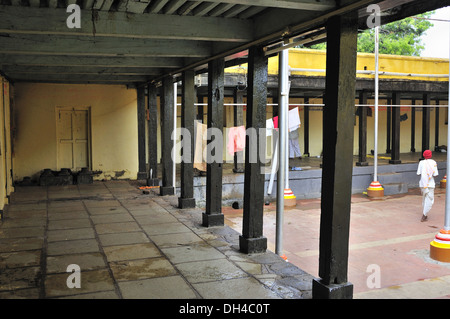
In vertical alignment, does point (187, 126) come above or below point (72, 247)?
above

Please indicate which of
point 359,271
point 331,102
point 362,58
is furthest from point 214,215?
point 362,58

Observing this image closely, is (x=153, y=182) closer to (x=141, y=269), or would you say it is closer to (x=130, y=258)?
(x=130, y=258)

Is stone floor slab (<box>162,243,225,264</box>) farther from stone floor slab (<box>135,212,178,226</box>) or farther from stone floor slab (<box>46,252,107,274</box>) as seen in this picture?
stone floor slab (<box>135,212,178,226</box>)

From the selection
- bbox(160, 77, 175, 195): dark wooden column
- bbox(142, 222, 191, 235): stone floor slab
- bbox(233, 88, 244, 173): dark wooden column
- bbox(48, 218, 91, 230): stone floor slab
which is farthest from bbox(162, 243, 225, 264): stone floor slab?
bbox(233, 88, 244, 173): dark wooden column

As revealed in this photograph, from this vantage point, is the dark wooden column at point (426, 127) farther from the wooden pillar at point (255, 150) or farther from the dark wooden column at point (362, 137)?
the wooden pillar at point (255, 150)

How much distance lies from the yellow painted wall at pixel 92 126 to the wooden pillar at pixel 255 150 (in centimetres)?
778

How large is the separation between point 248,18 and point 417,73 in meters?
13.3

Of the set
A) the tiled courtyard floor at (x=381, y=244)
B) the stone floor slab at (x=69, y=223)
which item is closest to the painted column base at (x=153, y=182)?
the tiled courtyard floor at (x=381, y=244)

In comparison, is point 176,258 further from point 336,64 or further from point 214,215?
point 336,64

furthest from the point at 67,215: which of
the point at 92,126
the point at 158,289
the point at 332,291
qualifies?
the point at 332,291

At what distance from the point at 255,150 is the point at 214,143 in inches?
56.1

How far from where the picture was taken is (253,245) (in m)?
5.75

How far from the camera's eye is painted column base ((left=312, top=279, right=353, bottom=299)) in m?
4.06
